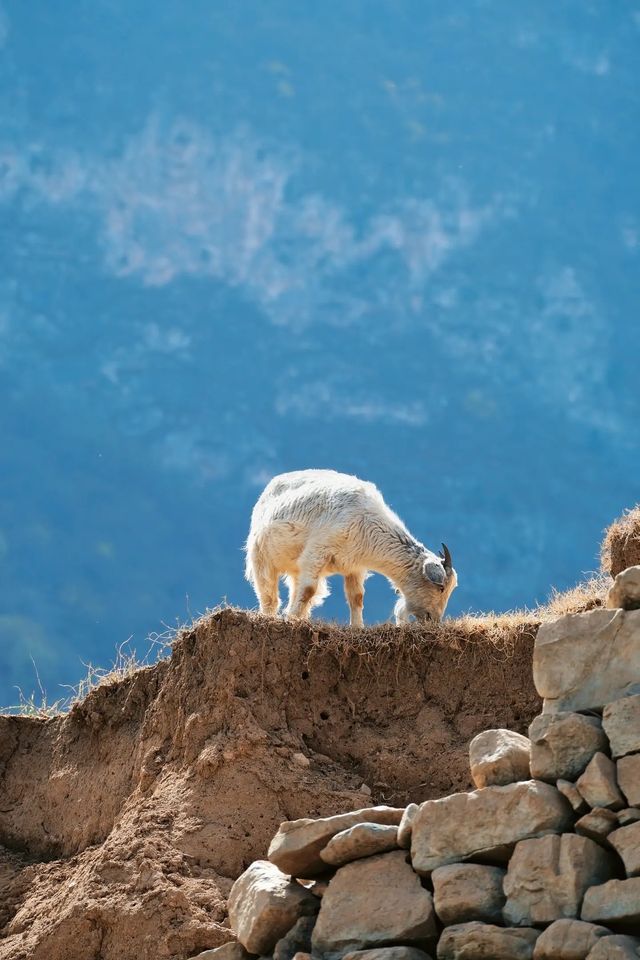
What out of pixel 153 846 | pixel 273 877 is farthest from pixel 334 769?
pixel 273 877

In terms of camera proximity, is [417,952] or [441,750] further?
[441,750]

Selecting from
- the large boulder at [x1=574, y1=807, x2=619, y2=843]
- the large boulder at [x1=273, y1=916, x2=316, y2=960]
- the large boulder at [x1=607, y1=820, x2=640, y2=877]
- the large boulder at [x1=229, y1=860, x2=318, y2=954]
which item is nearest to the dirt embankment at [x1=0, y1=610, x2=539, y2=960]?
the large boulder at [x1=229, y1=860, x2=318, y2=954]

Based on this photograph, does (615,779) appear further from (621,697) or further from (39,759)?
(39,759)

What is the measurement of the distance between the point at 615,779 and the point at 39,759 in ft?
27.4

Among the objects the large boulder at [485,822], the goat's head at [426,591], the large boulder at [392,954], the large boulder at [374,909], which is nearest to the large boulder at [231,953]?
the large boulder at [374,909]

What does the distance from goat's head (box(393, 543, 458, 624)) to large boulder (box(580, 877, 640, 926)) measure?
33.9 ft

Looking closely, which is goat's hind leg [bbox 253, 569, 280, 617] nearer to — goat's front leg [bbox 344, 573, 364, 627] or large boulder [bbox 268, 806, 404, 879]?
goat's front leg [bbox 344, 573, 364, 627]

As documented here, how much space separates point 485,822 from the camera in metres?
7.17

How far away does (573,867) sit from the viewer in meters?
6.70

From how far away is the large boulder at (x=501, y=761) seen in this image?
743cm

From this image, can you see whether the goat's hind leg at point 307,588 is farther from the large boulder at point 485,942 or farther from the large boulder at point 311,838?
the large boulder at point 485,942

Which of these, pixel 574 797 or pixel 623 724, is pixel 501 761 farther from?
pixel 623 724

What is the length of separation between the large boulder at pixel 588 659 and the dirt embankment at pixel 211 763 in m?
3.86

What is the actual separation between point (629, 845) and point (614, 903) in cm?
31
